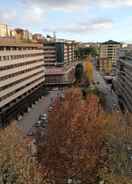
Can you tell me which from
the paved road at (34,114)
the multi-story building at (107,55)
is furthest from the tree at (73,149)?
the multi-story building at (107,55)

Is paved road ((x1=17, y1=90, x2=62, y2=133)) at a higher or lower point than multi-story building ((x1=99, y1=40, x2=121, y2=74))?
lower

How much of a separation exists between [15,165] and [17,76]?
33.4 meters

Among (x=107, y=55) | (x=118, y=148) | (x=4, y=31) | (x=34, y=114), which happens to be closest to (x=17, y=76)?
(x=34, y=114)

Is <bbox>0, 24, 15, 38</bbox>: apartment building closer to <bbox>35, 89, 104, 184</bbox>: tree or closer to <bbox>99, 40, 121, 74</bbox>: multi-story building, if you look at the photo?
<bbox>35, 89, 104, 184</bbox>: tree

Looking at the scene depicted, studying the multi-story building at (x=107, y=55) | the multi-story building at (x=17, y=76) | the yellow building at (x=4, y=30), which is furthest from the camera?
the multi-story building at (x=107, y=55)

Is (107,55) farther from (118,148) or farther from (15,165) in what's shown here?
(15,165)

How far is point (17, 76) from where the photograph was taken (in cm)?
5241

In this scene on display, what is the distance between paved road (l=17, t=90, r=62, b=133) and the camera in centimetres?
4928

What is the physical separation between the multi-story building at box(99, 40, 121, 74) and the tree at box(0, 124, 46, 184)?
112936mm

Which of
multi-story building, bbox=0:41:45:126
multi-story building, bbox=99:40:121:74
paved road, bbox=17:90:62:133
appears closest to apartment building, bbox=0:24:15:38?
multi-story building, bbox=0:41:45:126

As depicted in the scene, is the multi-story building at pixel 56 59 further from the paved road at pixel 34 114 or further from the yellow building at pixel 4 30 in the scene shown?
the yellow building at pixel 4 30

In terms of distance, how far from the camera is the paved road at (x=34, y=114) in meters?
49.3

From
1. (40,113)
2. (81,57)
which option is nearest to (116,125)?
(40,113)

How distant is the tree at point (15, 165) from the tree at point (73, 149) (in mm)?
3737
